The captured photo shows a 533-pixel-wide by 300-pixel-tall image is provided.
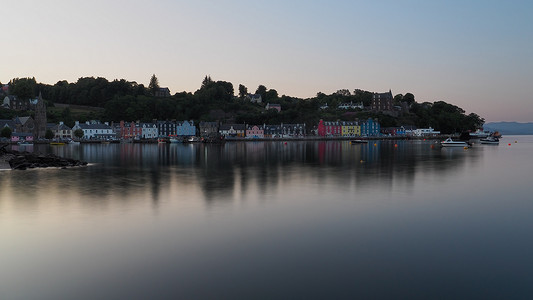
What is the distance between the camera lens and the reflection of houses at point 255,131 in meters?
158

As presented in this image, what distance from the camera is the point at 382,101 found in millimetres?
194875

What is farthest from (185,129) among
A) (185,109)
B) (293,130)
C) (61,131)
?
(293,130)

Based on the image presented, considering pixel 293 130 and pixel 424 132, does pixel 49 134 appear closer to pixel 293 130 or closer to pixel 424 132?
pixel 293 130

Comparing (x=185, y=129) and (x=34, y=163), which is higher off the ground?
(x=185, y=129)

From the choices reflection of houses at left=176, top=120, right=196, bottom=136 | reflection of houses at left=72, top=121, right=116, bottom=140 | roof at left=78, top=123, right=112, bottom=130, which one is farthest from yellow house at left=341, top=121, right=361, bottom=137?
roof at left=78, top=123, right=112, bottom=130

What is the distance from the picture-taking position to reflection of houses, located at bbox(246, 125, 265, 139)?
15838 cm

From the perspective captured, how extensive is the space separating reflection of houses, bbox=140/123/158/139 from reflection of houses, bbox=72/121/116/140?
11056 millimetres

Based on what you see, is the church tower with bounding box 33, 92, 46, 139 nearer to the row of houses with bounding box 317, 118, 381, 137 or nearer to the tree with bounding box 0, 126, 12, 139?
the tree with bounding box 0, 126, 12, 139

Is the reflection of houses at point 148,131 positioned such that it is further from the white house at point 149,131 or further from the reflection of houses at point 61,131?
the reflection of houses at point 61,131

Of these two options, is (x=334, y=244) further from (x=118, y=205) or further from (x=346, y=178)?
(x=346, y=178)

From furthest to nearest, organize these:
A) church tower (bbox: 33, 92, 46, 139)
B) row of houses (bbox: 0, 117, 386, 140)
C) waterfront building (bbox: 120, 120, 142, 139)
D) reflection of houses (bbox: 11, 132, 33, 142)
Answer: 1. waterfront building (bbox: 120, 120, 142, 139)
2. row of houses (bbox: 0, 117, 386, 140)
3. church tower (bbox: 33, 92, 46, 139)
4. reflection of houses (bbox: 11, 132, 33, 142)

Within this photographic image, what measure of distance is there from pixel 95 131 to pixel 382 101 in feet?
434

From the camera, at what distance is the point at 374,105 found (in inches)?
7756

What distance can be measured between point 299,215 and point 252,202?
380 centimetres
